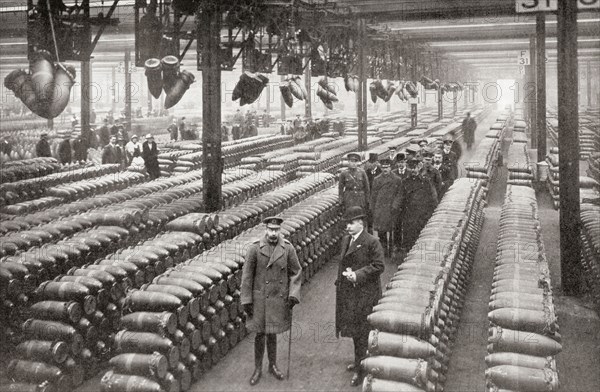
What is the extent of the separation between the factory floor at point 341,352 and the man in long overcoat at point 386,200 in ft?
3.64

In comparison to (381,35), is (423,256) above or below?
below

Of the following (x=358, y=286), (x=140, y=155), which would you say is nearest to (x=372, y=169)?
(x=358, y=286)

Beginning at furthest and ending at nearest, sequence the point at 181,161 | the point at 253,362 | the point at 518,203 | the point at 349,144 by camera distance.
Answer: the point at 349,144 → the point at 181,161 → the point at 518,203 → the point at 253,362

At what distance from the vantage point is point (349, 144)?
25.3 meters

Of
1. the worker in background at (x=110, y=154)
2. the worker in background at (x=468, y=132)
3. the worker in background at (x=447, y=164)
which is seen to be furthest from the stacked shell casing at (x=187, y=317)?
the worker in background at (x=468, y=132)

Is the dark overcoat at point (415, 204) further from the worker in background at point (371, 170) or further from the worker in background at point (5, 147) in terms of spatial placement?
the worker in background at point (5, 147)

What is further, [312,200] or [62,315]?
[312,200]

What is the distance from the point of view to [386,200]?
1114 centimetres

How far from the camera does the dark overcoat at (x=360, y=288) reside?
6695 millimetres

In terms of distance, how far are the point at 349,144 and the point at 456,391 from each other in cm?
1932

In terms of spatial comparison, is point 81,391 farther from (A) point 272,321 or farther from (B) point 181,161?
(B) point 181,161

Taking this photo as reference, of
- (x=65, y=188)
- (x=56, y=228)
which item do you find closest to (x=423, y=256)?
(x=56, y=228)

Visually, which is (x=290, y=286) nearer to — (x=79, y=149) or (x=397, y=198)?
(x=397, y=198)

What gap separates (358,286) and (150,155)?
12.5 m
